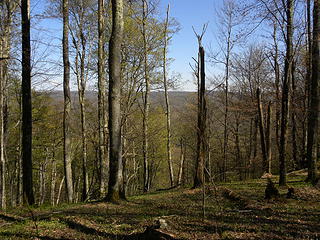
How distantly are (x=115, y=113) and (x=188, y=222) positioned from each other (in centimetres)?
413

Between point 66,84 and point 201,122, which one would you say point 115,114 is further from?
point 66,84

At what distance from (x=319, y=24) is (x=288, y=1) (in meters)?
1.47

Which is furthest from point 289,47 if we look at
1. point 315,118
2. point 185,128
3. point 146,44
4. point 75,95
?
point 185,128

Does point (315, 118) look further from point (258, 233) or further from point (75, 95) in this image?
point (75, 95)

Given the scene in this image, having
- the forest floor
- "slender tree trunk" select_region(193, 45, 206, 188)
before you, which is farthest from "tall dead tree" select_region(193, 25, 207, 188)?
the forest floor

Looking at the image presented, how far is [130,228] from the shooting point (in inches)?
224

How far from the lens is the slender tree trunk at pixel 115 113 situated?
8516mm

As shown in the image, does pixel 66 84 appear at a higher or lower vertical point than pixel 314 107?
higher

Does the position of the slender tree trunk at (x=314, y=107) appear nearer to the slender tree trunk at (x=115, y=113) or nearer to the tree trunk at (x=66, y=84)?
the slender tree trunk at (x=115, y=113)

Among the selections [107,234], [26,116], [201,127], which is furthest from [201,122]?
[26,116]

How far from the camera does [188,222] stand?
5.95m

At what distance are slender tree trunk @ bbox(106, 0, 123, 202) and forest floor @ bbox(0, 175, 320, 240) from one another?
0.63 m

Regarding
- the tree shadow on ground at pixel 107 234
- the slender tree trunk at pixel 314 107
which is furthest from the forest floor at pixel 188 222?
the slender tree trunk at pixel 314 107

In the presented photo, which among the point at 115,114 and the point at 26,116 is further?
the point at 26,116
